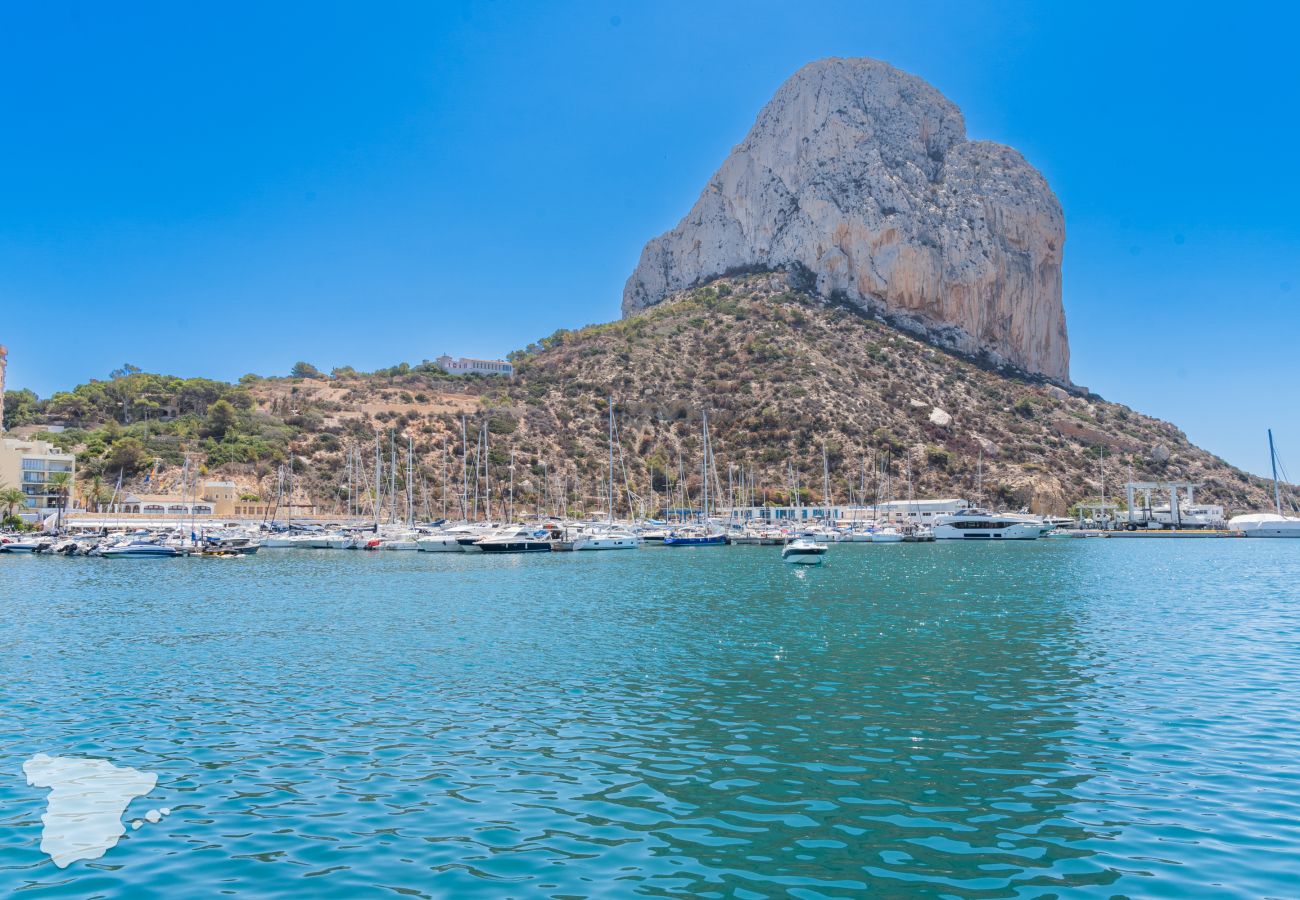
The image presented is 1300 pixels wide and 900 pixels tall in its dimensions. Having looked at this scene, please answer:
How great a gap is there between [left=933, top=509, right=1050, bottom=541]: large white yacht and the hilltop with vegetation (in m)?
15.1

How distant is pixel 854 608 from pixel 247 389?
118 metres

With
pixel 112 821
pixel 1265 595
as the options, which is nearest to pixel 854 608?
pixel 1265 595

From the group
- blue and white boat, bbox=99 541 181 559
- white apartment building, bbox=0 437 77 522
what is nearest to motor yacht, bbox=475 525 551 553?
blue and white boat, bbox=99 541 181 559

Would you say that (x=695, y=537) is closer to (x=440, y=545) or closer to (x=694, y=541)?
(x=694, y=541)

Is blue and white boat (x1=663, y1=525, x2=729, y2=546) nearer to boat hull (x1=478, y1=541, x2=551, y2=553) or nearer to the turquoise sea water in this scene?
boat hull (x1=478, y1=541, x2=551, y2=553)

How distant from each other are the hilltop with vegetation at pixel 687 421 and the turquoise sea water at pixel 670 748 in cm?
7647

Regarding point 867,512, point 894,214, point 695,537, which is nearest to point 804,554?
point 695,537

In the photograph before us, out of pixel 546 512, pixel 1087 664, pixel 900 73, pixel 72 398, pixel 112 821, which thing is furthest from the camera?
pixel 900 73

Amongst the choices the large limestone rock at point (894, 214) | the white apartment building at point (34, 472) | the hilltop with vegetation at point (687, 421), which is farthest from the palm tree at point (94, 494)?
the large limestone rock at point (894, 214)

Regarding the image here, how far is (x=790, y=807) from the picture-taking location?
12.1m

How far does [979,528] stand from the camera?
101m

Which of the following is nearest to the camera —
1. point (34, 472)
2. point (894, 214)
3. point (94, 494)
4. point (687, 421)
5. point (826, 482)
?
point (34, 472)

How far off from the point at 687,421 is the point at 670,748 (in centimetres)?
11316

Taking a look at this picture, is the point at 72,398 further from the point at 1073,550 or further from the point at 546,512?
the point at 1073,550
